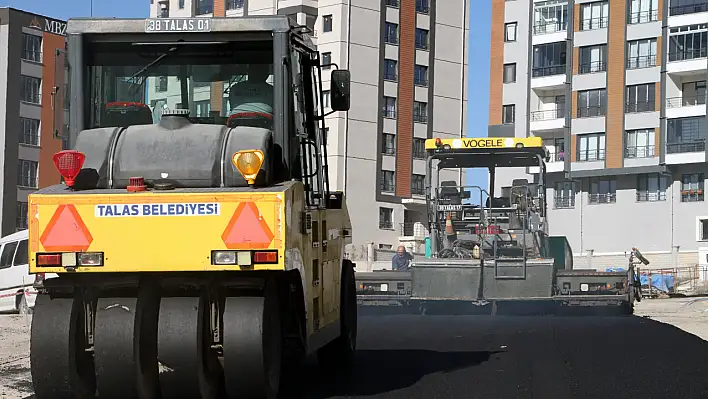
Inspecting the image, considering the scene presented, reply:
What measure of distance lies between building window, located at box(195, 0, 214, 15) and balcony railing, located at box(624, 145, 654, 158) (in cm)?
2806

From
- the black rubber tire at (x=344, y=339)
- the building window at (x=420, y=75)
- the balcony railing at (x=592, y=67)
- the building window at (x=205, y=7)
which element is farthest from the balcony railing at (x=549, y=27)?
the black rubber tire at (x=344, y=339)

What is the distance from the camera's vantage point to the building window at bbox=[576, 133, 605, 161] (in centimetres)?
6825

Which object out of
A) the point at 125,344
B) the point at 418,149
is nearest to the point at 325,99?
the point at 125,344

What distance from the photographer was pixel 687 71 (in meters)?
64.2

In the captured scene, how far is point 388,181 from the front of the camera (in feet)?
242

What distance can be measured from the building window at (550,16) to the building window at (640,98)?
599 centimetres

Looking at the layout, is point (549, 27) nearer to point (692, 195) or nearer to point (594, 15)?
point (594, 15)

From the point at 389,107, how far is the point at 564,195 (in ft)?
39.0

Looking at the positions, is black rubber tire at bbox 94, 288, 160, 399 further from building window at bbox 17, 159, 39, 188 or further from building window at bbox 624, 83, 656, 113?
building window at bbox 17, 159, 39, 188

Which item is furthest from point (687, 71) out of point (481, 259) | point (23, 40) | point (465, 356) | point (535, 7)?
point (465, 356)

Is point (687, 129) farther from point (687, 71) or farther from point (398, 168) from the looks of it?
point (398, 168)

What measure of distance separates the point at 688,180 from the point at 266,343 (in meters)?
59.6

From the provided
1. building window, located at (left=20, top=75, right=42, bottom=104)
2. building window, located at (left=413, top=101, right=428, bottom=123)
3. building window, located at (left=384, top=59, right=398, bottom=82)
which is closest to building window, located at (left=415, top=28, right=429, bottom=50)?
building window, located at (left=384, top=59, right=398, bottom=82)

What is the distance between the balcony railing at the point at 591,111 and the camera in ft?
224
